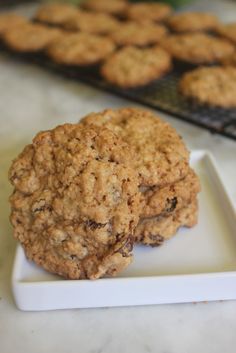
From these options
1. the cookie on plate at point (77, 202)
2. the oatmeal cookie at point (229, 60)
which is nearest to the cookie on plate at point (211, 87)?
the oatmeal cookie at point (229, 60)

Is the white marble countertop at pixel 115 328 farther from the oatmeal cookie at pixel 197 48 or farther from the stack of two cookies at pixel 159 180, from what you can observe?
the oatmeal cookie at pixel 197 48

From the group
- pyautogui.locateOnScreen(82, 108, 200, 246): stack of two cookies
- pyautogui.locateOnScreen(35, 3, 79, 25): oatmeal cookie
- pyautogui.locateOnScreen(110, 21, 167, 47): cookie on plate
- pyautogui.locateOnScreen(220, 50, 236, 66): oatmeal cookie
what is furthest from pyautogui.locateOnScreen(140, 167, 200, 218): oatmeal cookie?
pyautogui.locateOnScreen(35, 3, 79, 25): oatmeal cookie

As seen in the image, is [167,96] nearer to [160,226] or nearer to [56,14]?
[160,226]

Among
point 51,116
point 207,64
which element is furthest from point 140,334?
point 207,64

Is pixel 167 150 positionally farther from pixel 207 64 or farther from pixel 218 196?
pixel 207 64

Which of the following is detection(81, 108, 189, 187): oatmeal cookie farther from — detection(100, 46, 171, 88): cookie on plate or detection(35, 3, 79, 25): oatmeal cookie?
detection(35, 3, 79, 25): oatmeal cookie

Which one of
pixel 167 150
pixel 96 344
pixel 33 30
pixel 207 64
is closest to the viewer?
pixel 96 344

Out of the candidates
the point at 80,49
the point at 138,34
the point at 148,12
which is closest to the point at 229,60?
the point at 138,34
